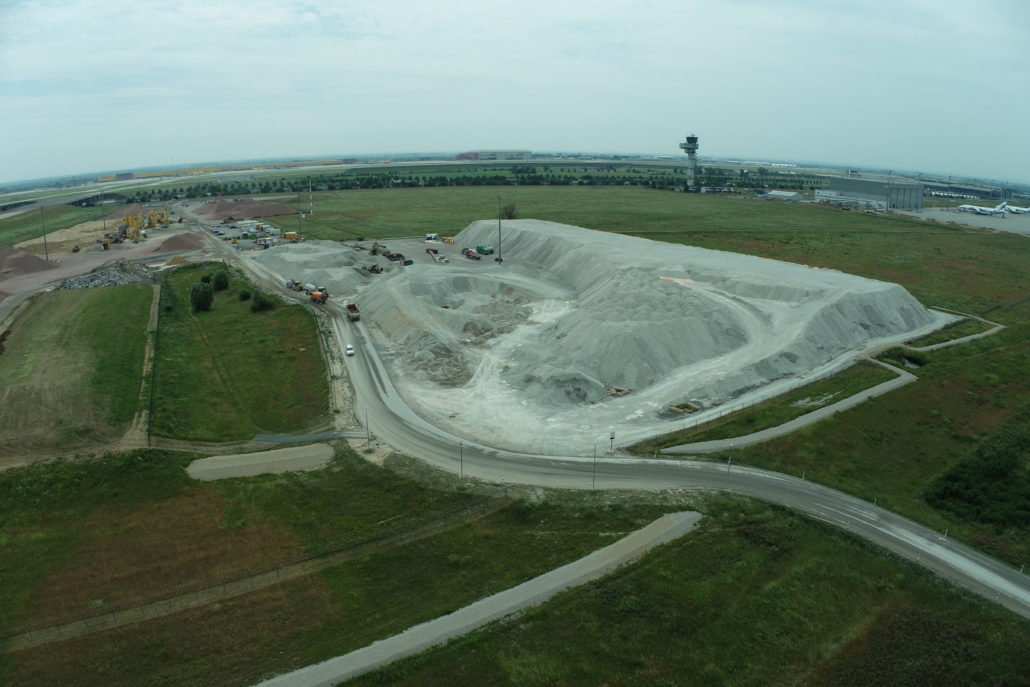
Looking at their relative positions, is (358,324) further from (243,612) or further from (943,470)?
(943,470)

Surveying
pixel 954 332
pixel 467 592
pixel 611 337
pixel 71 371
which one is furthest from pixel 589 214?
pixel 467 592

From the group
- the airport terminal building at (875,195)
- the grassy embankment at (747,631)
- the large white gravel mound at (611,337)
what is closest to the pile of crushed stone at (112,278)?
the large white gravel mound at (611,337)

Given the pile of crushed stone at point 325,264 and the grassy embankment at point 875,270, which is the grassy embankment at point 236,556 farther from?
the pile of crushed stone at point 325,264

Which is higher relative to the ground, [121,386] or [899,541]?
[121,386]

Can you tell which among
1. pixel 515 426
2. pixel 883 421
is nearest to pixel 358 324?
pixel 515 426

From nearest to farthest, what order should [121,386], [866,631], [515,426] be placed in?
[866,631] → [515,426] → [121,386]

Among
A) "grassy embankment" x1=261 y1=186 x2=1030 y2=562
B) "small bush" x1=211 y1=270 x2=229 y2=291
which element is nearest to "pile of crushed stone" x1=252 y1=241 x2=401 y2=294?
"small bush" x1=211 y1=270 x2=229 y2=291
